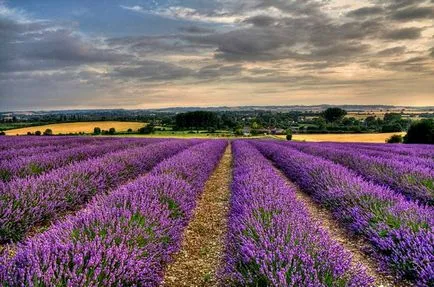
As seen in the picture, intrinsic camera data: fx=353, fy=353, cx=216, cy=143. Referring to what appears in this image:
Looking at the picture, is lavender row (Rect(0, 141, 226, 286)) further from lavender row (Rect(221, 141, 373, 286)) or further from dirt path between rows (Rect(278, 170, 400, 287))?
dirt path between rows (Rect(278, 170, 400, 287))

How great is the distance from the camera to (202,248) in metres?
4.17

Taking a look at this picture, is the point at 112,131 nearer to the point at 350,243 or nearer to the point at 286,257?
the point at 350,243

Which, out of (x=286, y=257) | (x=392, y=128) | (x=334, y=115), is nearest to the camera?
(x=286, y=257)

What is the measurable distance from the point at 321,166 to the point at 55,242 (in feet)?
21.3

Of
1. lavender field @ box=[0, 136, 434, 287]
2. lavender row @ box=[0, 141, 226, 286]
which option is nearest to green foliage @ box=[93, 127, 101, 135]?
lavender field @ box=[0, 136, 434, 287]

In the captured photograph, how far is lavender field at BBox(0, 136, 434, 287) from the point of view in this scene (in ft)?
7.97

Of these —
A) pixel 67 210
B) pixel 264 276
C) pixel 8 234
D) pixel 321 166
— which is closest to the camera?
pixel 264 276

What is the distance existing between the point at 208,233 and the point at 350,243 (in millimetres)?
1807

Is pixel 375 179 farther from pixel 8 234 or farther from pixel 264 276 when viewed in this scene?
pixel 8 234

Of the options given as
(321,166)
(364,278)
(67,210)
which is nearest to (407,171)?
(321,166)

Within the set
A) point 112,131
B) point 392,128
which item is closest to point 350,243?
point 112,131

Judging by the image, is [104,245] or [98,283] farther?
[104,245]

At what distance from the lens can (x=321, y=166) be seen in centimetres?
809

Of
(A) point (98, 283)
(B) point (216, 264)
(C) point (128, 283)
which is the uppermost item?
(A) point (98, 283)
